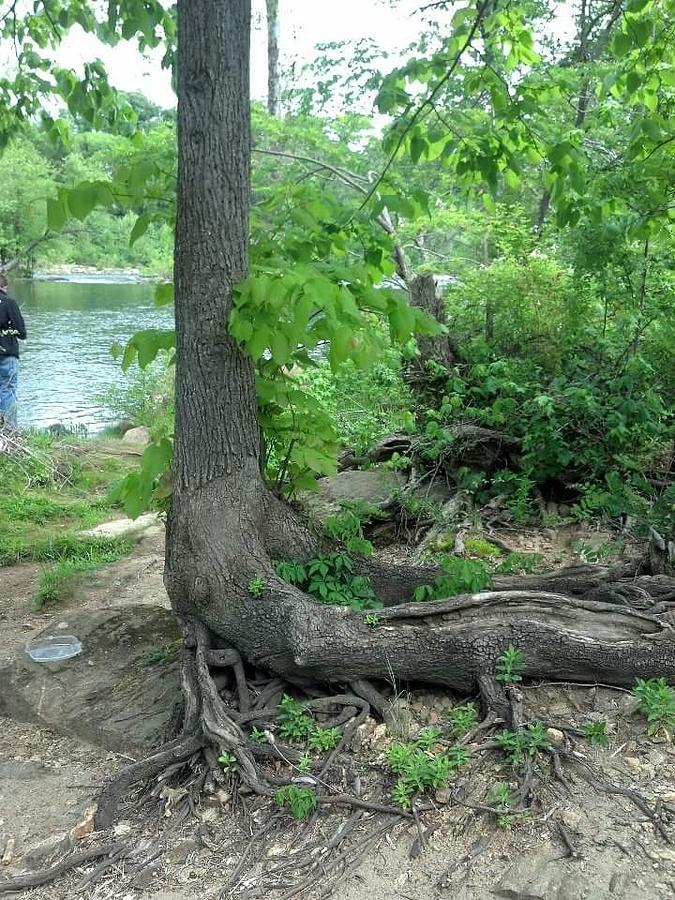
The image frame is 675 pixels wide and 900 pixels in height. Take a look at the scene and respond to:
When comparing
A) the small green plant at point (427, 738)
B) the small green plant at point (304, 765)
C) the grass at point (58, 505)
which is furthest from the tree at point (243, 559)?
the grass at point (58, 505)

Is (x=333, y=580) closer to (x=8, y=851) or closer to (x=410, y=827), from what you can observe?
(x=410, y=827)

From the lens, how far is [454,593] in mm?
3738

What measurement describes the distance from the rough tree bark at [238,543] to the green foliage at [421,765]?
13.9 inches

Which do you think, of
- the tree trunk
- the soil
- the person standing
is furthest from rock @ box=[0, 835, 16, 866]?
the tree trunk

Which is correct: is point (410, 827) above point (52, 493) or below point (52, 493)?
above

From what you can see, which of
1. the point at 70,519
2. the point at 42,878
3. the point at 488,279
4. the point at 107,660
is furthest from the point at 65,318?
the point at 42,878

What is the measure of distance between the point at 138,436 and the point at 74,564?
5.09 metres

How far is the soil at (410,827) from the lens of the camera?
8.23 feet

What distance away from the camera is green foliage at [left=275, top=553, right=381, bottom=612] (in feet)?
12.2

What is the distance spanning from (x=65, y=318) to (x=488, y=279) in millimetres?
22358

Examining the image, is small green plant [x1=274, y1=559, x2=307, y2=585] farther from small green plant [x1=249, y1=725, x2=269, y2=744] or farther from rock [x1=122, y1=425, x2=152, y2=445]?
rock [x1=122, y1=425, x2=152, y2=445]

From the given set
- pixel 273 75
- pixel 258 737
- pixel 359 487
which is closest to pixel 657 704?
pixel 258 737

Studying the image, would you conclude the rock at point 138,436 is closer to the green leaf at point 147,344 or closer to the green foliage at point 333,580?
the green foliage at point 333,580

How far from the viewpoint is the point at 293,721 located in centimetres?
332
